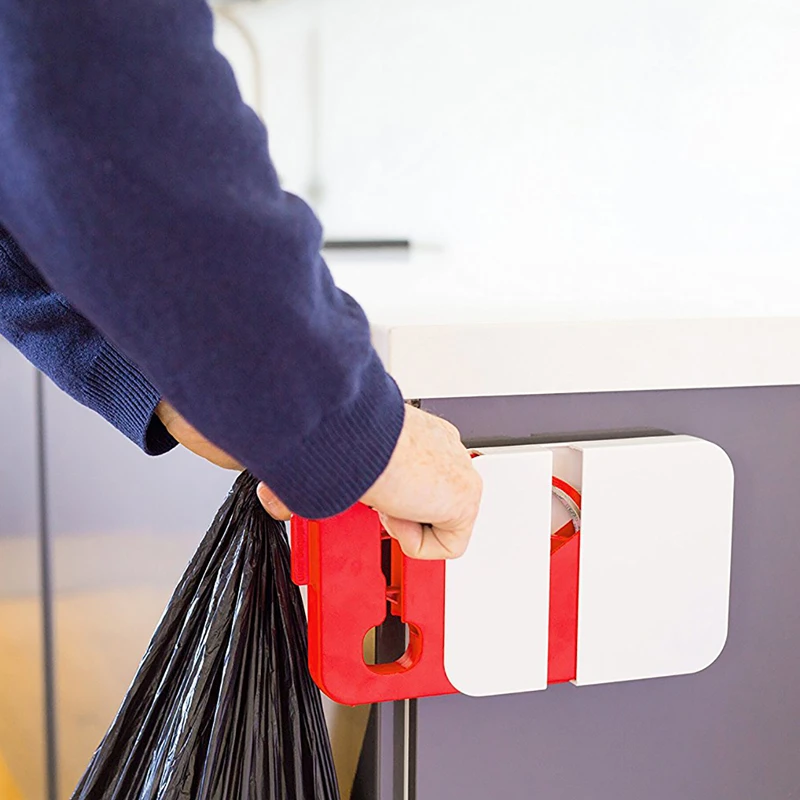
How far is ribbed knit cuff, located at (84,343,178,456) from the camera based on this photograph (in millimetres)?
583

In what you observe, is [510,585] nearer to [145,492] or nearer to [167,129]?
[167,129]

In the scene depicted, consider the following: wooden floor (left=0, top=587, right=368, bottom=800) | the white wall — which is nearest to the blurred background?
the white wall

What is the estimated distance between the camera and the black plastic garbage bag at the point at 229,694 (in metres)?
0.58

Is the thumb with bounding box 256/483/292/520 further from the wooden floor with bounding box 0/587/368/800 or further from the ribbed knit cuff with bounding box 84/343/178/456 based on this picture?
the wooden floor with bounding box 0/587/368/800

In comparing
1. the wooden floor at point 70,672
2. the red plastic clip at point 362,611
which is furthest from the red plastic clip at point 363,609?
the wooden floor at point 70,672

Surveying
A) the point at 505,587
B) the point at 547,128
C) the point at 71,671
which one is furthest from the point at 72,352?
the point at 547,128

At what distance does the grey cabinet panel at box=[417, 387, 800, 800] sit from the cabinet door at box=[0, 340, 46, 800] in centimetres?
89

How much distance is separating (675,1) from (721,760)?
248 cm

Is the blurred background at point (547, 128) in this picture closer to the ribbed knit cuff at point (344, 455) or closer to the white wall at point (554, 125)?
the white wall at point (554, 125)

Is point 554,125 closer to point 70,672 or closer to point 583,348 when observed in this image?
point 70,672

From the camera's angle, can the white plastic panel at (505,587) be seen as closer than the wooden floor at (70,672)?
Yes

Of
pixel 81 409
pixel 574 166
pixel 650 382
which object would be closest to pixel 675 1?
pixel 574 166

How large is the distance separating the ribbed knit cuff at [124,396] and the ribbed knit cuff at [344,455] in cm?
17

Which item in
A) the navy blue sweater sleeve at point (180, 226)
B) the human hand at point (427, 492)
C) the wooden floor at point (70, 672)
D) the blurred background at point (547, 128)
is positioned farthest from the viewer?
the blurred background at point (547, 128)
